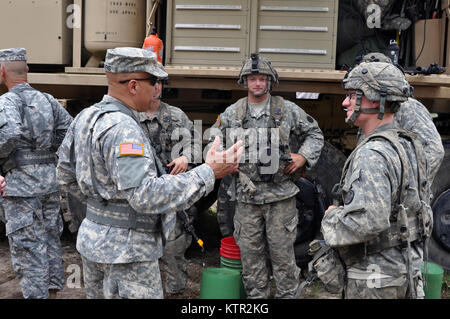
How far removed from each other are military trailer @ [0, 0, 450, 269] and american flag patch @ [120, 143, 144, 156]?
192 centimetres

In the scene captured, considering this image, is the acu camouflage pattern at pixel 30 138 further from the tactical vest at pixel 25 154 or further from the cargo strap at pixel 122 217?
the cargo strap at pixel 122 217

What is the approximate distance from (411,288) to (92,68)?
305 centimetres

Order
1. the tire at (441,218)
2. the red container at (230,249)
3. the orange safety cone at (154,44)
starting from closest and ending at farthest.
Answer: the orange safety cone at (154,44)
the red container at (230,249)
the tire at (441,218)

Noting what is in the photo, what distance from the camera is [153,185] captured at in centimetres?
224

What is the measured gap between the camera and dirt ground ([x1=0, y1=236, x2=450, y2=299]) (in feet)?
13.9

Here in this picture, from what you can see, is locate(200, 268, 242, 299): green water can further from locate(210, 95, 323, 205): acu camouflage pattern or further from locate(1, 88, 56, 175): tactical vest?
locate(1, 88, 56, 175): tactical vest

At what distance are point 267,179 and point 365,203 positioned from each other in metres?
1.78

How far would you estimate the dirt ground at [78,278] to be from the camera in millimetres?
4238

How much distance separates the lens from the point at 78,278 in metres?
4.55

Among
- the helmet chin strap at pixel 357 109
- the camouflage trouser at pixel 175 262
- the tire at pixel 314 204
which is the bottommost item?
the camouflage trouser at pixel 175 262

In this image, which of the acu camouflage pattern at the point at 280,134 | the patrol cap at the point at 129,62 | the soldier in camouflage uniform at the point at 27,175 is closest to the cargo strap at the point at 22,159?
the soldier in camouflage uniform at the point at 27,175

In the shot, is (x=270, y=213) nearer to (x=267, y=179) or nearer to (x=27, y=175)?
(x=267, y=179)

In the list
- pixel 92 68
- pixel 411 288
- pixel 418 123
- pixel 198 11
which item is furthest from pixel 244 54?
pixel 411 288

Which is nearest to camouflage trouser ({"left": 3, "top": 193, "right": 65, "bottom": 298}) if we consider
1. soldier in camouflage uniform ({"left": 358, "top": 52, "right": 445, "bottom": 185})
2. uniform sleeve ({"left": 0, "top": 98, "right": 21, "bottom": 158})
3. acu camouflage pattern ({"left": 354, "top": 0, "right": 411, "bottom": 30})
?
uniform sleeve ({"left": 0, "top": 98, "right": 21, "bottom": 158})
